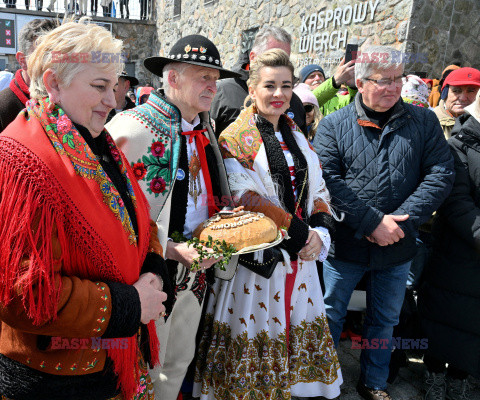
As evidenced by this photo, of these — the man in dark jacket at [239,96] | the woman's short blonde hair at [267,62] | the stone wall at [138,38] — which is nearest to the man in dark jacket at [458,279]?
the man in dark jacket at [239,96]

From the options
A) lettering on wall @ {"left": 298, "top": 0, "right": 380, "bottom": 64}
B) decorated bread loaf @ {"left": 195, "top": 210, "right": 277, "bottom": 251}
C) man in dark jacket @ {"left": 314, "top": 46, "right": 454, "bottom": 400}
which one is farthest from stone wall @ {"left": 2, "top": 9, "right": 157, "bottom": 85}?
decorated bread loaf @ {"left": 195, "top": 210, "right": 277, "bottom": 251}

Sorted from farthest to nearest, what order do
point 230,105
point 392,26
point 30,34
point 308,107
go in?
point 392,26, point 308,107, point 230,105, point 30,34

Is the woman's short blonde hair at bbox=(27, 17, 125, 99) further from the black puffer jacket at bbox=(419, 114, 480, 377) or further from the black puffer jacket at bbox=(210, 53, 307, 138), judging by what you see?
the black puffer jacket at bbox=(419, 114, 480, 377)

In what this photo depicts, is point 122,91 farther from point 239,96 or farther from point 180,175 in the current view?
point 180,175

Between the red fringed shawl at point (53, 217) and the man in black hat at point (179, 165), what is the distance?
562mm

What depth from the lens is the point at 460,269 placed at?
276cm

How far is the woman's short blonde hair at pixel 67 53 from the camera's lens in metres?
1.34

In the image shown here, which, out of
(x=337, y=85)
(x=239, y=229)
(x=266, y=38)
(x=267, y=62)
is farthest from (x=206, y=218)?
(x=337, y=85)

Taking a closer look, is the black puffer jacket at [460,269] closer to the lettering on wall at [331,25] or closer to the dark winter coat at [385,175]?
the dark winter coat at [385,175]

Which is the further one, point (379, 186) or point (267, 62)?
point (379, 186)

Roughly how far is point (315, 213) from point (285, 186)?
11.2 inches

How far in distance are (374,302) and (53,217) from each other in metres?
2.21

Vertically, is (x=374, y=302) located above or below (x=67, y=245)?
below

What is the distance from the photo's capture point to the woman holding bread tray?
2336 mm
